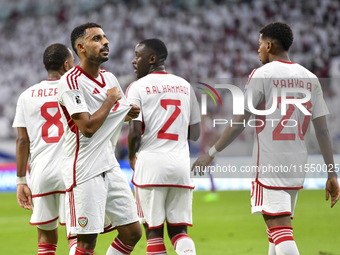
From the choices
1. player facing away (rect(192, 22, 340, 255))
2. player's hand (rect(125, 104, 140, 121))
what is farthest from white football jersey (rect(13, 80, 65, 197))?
player facing away (rect(192, 22, 340, 255))

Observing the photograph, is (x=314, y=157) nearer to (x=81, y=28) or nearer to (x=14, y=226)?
(x=14, y=226)

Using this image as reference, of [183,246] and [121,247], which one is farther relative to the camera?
[183,246]

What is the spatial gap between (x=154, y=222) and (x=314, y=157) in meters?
8.16

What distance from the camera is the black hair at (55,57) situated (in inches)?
165

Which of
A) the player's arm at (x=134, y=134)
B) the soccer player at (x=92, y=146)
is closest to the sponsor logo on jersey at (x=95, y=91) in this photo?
the soccer player at (x=92, y=146)

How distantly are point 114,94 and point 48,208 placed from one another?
137 cm

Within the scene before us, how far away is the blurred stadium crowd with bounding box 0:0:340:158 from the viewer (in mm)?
16406

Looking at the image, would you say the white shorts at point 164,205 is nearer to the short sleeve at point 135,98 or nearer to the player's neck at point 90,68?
the short sleeve at point 135,98

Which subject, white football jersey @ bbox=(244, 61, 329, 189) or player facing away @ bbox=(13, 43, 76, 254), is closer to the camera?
white football jersey @ bbox=(244, 61, 329, 189)

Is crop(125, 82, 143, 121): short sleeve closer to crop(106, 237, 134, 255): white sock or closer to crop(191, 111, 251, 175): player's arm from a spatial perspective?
crop(191, 111, 251, 175): player's arm

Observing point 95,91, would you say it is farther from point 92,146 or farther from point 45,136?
point 45,136

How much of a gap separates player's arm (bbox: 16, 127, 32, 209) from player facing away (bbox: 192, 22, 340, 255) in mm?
1746

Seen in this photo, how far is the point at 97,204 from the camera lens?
329cm

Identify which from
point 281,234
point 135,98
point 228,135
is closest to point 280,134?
point 228,135
